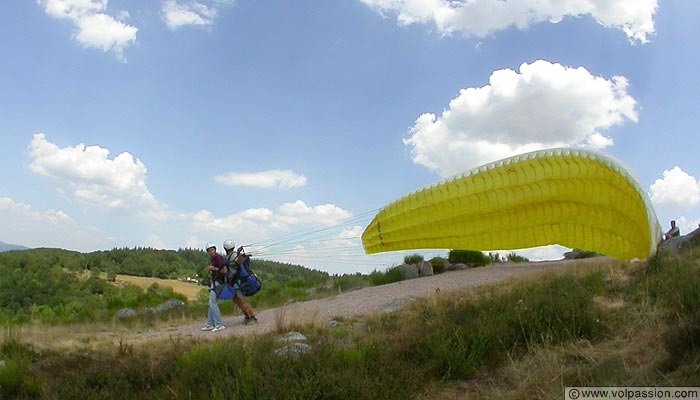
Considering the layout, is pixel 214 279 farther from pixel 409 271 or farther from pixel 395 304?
pixel 409 271

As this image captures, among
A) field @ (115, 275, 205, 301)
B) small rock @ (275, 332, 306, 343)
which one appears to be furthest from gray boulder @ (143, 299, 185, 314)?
small rock @ (275, 332, 306, 343)

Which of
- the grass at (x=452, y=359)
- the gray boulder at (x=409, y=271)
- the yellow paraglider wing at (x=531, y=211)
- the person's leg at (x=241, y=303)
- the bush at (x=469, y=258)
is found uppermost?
the yellow paraglider wing at (x=531, y=211)

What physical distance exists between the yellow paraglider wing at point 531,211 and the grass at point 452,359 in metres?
4.07

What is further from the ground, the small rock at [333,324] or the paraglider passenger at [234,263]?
the paraglider passenger at [234,263]

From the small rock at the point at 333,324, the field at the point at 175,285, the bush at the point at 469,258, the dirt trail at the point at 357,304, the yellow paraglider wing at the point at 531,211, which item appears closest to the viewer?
the small rock at the point at 333,324

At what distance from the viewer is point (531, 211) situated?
14.0 metres

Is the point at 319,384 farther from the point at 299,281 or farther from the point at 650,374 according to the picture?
the point at 299,281

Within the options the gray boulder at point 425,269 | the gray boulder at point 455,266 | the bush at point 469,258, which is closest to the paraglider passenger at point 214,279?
the gray boulder at point 425,269

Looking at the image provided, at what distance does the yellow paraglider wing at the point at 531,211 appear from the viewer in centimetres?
1239

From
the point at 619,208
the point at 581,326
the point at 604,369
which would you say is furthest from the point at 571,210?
the point at 604,369

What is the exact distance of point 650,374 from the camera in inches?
194

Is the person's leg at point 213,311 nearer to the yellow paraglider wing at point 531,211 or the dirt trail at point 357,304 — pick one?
the dirt trail at point 357,304

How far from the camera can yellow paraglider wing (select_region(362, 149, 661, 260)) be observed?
12.4 meters

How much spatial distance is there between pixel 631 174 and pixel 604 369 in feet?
26.8
